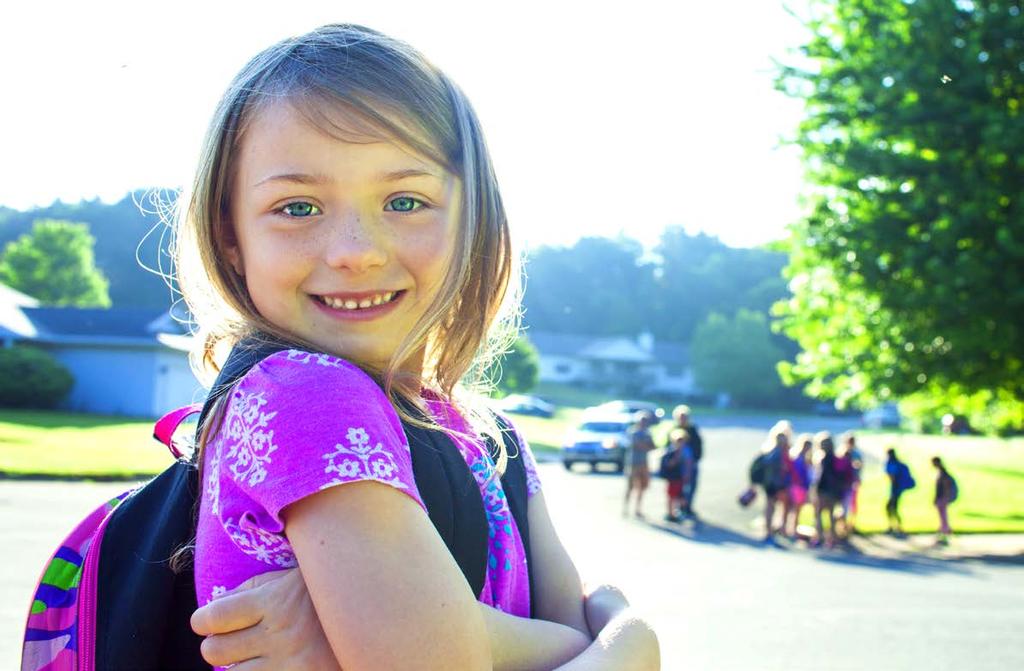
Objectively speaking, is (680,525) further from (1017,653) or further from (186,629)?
(186,629)

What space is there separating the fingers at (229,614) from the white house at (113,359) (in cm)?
3784

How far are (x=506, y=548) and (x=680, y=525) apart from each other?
17342mm

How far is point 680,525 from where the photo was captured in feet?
60.2

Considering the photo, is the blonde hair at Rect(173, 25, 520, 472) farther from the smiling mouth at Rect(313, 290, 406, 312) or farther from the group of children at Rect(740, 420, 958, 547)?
the group of children at Rect(740, 420, 958, 547)

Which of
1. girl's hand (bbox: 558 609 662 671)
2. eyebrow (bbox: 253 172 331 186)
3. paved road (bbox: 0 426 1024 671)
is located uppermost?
eyebrow (bbox: 253 172 331 186)

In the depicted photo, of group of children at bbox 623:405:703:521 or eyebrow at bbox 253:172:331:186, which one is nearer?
eyebrow at bbox 253:172:331:186

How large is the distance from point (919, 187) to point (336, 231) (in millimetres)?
16779

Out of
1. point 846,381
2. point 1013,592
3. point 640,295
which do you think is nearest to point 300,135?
point 1013,592

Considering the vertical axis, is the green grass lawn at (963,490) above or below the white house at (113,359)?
below

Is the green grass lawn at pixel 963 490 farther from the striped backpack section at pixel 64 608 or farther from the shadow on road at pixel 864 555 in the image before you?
the striped backpack section at pixel 64 608

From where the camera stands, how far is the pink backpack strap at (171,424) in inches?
61.9

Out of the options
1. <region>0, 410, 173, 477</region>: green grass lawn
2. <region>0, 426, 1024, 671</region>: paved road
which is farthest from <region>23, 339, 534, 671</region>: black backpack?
<region>0, 410, 173, 477</region>: green grass lawn

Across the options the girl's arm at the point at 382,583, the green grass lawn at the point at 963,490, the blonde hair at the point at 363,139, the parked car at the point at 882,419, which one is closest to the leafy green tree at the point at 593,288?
the parked car at the point at 882,419

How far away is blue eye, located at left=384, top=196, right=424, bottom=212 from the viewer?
59.4 inches
